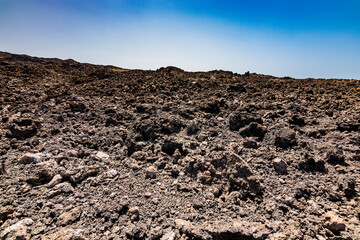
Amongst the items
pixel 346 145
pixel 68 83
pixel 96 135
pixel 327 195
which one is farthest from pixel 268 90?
pixel 68 83

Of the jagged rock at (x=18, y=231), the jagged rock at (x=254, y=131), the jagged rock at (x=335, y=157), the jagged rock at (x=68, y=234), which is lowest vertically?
the jagged rock at (x=18, y=231)

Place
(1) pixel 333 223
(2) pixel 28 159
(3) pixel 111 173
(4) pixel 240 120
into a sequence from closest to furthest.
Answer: (1) pixel 333 223 → (3) pixel 111 173 → (2) pixel 28 159 → (4) pixel 240 120

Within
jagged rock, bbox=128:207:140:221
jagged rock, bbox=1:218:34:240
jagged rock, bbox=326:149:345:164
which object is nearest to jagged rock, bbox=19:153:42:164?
jagged rock, bbox=1:218:34:240

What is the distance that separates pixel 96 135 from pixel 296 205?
4.93 m

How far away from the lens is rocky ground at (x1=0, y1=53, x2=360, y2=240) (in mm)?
2529

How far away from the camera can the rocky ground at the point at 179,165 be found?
99.6 inches

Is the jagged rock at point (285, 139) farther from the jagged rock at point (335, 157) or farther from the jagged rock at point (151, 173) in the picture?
the jagged rock at point (151, 173)

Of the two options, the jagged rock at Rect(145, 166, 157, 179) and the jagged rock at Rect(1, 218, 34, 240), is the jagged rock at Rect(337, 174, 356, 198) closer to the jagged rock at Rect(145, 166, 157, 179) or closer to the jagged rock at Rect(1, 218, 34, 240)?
the jagged rock at Rect(145, 166, 157, 179)

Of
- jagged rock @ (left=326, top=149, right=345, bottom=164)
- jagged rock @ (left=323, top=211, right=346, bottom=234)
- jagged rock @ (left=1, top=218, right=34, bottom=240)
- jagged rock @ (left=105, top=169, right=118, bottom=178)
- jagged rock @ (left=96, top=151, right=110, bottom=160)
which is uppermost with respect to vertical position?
jagged rock @ (left=326, top=149, right=345, bottom=164)

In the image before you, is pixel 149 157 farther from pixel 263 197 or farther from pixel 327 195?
pixel 327 195

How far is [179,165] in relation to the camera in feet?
12.4

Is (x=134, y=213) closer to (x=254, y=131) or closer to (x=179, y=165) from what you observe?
(x=179, y=165)

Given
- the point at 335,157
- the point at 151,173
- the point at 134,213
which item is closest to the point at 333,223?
the point at 335,157

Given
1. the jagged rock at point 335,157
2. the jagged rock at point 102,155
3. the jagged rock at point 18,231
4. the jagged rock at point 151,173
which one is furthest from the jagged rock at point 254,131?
the jagged rock at point 18,231
